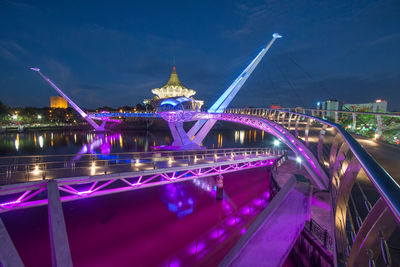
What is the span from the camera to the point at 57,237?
16.1ft

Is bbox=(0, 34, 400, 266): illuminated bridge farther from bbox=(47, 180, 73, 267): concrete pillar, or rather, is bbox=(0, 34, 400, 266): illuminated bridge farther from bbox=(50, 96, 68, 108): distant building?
bbox=(50, 96, 68, 108): distant building

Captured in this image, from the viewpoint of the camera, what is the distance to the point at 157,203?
14.0 m

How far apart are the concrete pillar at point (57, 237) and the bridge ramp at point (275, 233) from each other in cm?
377

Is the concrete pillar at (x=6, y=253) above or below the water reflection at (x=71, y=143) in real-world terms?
above

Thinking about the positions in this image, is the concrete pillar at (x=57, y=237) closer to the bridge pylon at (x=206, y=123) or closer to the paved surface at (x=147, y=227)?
the paved surface at (x=147, y=227)

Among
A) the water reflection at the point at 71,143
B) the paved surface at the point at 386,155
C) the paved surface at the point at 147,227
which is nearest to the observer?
the paved surface at the point at 386,155

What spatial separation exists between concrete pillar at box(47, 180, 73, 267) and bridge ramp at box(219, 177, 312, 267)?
3774 mm

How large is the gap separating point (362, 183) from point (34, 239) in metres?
13.9

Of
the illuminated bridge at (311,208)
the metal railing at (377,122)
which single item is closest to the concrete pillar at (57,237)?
the illuminated bridge at (311,208)

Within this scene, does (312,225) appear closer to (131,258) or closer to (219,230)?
(219,230)

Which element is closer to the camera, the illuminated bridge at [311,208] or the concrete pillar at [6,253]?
the illuminated bridge at [311,208]

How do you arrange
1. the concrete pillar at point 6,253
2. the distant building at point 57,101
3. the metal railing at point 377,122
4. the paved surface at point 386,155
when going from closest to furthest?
1. the paved surface at point 386,155
2. the concrete pillar at point 6,253
3. the metal railing at point 377,122
4. the distant building at point 57,101

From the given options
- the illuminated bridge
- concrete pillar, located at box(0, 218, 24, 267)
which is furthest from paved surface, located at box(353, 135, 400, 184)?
concrete pillar, located at box(0, 218, 24, 267)

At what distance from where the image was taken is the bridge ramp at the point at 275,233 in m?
4.88
